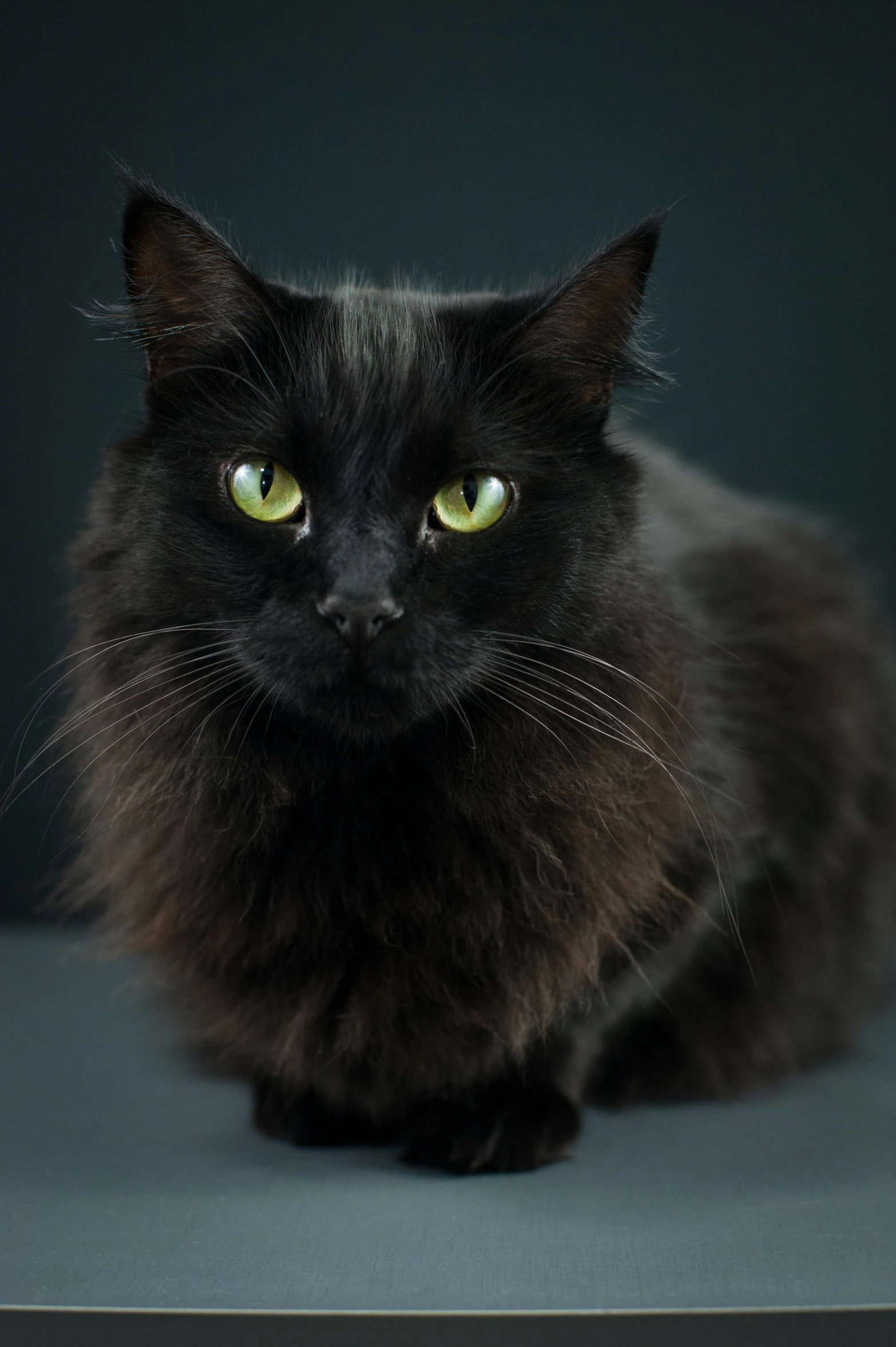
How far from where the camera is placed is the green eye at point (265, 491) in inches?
56.8

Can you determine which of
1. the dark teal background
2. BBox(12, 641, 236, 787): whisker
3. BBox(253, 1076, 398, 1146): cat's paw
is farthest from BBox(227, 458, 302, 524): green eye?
the dark teal background

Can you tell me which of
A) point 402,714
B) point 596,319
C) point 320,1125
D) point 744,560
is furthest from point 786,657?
point 320,1125

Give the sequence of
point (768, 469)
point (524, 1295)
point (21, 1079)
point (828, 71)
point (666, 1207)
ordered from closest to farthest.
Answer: point (524, 1295)
point (666, 1207)
point (21, 1079)
point (828, 71)
point (768, 469)

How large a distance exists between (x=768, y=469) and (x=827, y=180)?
1.66 feet

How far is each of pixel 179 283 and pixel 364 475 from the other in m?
0.34

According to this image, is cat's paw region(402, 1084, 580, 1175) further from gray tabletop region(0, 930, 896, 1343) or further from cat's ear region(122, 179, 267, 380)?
cat's ear region(122, 179, 267, 380)

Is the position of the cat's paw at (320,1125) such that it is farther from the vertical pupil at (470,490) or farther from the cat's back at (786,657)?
the vertical pupil at (470,490)

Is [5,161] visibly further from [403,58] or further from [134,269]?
[134,269]

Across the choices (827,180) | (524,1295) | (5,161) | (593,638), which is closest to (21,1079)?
(524,1295)

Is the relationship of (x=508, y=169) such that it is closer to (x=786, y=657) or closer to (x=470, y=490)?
(x=786, y=657)

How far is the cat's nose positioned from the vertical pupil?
182 mm

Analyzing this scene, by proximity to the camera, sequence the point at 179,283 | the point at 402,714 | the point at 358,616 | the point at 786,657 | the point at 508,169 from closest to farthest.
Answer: the point at 358,616 → the point at 402,714 → the point at 179,283 → the point at 786,657 → the point at 508,169

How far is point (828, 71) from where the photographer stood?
2.30 m

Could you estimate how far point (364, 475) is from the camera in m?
1.41
